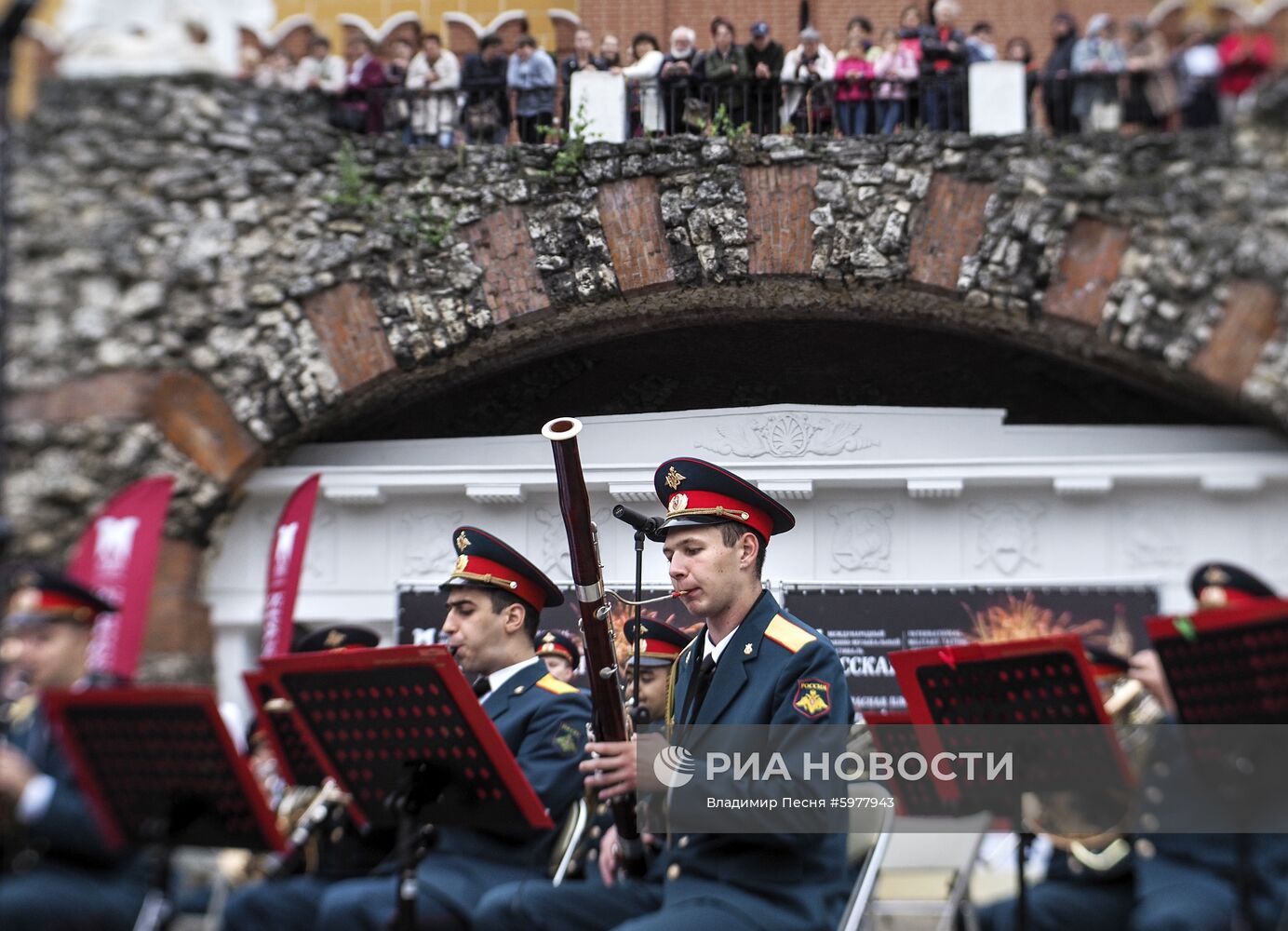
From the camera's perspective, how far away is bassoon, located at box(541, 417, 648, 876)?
3.53 metres

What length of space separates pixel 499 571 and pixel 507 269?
114 inches

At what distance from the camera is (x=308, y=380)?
6.84 meters

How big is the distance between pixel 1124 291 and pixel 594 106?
261cm

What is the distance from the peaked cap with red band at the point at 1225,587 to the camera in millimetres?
3992

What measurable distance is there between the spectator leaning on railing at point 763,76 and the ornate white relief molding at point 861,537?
8.37 ft

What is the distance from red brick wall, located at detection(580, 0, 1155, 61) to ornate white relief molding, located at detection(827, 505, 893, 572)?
2.69 m

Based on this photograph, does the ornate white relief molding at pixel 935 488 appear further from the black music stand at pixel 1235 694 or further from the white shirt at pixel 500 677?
the black music stand at pixel 1235 694

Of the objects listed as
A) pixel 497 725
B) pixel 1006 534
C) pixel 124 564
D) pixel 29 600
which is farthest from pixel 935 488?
pixel 124 564

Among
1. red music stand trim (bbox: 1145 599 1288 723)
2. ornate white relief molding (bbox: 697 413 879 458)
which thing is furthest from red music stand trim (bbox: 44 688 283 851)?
red music stand trim (bbox: 1145 599 1288 723)

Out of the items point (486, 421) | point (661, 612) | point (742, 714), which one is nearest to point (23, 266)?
point (486, 421)

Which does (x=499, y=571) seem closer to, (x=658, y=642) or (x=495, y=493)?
(x=658, y=642)

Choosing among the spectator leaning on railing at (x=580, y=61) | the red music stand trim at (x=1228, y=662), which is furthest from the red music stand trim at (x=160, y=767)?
the spectator leaning on railing at (x=580, y=61)

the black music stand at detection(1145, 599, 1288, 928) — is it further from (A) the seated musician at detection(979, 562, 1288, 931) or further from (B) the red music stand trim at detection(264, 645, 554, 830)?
(B) the red music stand trim at detection(264, 645, 554, 830)

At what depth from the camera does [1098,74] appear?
671 cm
